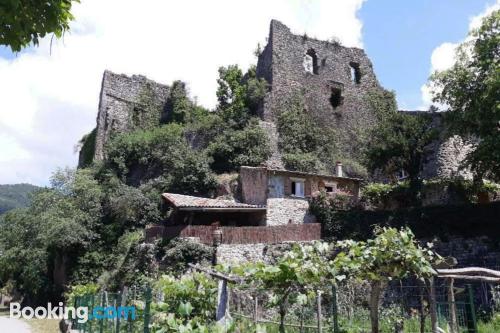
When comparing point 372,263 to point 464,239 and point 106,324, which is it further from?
point 464,239

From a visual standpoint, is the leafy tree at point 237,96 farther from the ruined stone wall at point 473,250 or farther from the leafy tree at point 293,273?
the leafy tree at point 293,273

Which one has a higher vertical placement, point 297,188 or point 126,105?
point 126,105

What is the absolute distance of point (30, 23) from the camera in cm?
411

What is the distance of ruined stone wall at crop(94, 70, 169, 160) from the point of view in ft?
100

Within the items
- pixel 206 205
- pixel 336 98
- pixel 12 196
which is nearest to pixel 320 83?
pixel 336 98

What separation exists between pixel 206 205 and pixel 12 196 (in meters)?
103

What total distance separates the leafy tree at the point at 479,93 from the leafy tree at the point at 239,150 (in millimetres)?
9418

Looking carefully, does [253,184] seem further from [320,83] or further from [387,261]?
[387,261]

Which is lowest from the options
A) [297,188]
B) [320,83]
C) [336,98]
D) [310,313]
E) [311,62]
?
[310,313]

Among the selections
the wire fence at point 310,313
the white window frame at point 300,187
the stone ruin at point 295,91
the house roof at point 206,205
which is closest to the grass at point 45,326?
the wire fence at point 310,313

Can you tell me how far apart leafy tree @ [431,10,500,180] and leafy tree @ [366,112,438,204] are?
2.57 meters

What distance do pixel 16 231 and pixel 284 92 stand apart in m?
18.4

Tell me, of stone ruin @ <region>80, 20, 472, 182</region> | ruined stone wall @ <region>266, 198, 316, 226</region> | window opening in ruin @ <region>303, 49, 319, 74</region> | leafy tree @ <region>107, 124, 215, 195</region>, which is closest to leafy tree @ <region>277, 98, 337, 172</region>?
stone ruin @ <region>80, 20, 472, 182</region>

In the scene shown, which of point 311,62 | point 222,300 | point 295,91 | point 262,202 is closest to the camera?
point 222,300
